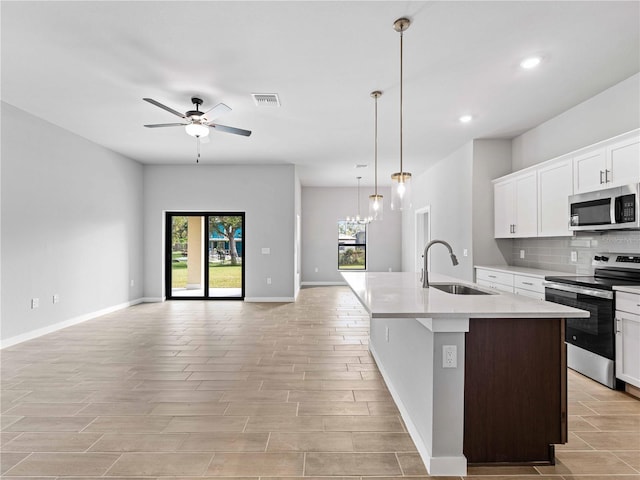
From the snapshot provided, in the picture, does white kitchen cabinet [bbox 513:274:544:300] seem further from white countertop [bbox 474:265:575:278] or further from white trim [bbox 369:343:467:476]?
white trim [bbox 369:343:467:476]

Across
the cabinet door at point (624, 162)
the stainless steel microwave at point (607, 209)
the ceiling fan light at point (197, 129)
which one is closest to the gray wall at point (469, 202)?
the stainless steel microwave at point (607, 209)

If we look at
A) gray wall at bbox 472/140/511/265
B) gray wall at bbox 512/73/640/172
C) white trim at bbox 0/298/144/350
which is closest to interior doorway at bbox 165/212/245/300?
white trim at bbox 0/298/144/350

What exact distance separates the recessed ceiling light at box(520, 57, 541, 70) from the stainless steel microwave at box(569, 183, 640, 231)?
133 centimetres

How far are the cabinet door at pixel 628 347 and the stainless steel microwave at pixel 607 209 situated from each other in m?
0.80

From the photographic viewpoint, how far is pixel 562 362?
1.94 metres

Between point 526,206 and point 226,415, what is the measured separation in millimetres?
4270

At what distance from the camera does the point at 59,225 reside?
5.02 metres

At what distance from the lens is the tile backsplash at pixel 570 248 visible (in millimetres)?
3440

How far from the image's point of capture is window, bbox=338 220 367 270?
10.4 metres

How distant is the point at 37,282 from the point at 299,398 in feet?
13.2

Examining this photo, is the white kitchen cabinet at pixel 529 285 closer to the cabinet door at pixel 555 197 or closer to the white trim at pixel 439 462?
the cabinet door at pixel 555 197

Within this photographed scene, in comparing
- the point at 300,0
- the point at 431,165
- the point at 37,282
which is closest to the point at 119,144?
the point at 37,282

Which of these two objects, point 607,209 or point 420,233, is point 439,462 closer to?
point 607,209

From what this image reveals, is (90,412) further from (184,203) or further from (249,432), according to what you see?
(184,203)
